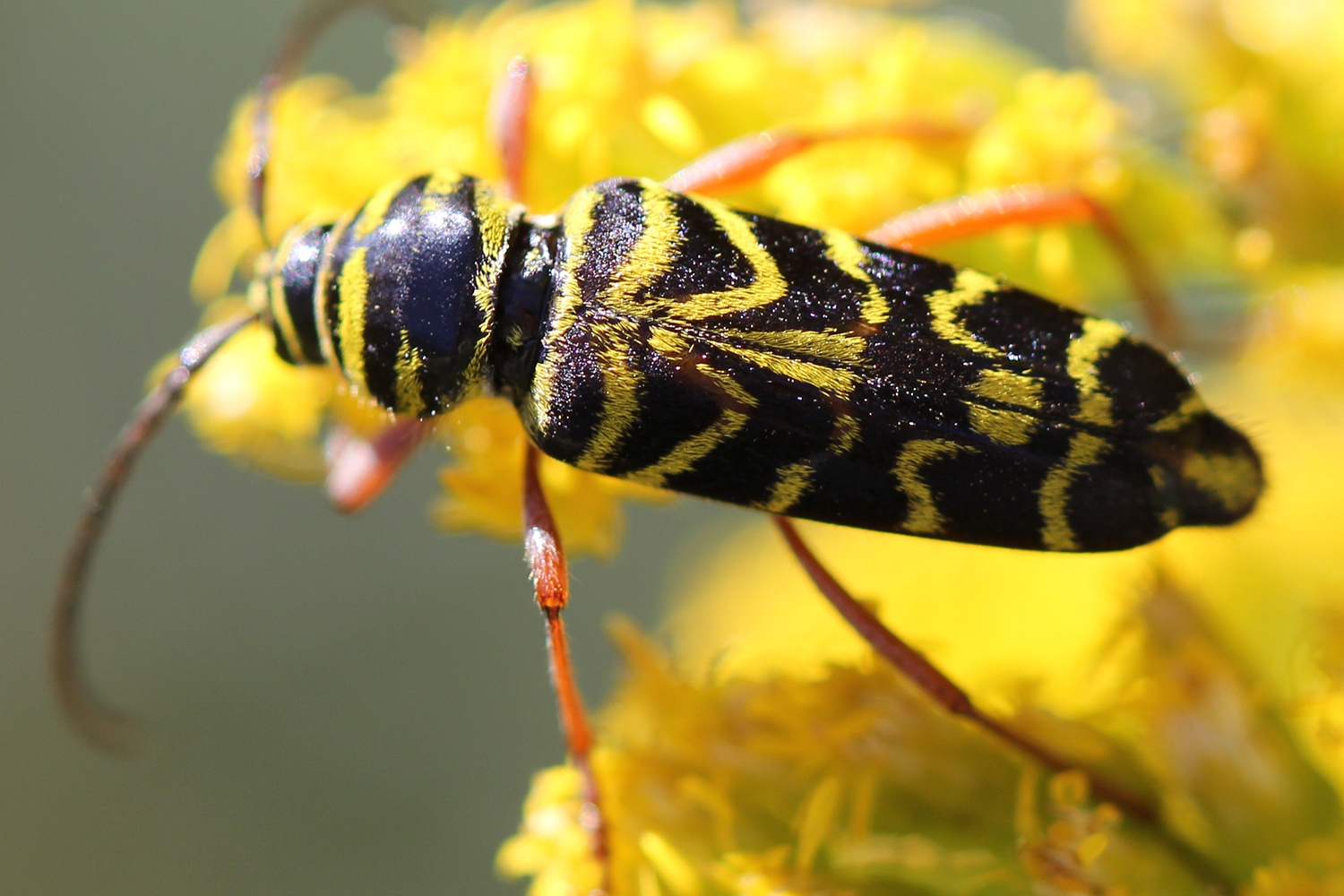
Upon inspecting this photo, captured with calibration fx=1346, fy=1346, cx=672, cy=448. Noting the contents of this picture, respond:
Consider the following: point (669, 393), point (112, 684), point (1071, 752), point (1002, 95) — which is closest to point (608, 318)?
point (669, 393)

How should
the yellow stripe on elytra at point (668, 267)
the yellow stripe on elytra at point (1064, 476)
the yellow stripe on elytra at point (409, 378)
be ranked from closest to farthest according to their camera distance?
the yellow stripe on elytra at point (1064, 476), the yellow stripe on elytra at point (668, 267), the yellow stripe on elytra at point (409, 378)

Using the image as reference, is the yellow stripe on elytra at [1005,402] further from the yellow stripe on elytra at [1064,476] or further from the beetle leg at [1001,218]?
the beetle leg at [1001,218]

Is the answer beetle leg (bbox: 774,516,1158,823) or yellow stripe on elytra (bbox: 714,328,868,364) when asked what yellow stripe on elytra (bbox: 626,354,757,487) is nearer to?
yellow stripe on elytra (bbox: 714,328,868,364)

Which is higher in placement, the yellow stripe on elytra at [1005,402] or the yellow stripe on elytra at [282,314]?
the yellow stripe on elytra at [282,314]

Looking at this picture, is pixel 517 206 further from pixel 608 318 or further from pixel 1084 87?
pixel 1084 87

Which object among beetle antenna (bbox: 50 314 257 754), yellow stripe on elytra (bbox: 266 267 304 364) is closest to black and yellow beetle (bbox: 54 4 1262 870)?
yellow stripe on elytra (bbox: 266 267 304 364)

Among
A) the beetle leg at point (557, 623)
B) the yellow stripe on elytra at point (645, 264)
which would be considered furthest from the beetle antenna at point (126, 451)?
the yellow stripe on elytra at point (645, 264)
